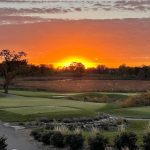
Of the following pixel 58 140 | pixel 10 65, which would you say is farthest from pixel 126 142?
pixel 10 65

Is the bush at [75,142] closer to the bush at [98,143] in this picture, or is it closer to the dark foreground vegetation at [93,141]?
the dark foreground vegetation at [93,141]

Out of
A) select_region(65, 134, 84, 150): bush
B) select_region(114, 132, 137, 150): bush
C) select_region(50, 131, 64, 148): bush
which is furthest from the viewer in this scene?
select_region(50, 131, 64, 148): bush

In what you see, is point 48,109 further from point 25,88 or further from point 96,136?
point 25,88

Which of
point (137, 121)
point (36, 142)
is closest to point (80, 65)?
point (137, 121)

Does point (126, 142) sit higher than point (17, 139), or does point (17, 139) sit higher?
point (126, 142)

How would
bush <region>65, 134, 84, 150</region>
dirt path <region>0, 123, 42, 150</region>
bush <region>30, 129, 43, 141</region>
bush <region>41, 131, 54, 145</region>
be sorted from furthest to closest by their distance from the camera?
bush <region>30, 129, 43, 141</region>
bush <region>41, 131, 54, 145</region>
dirt path <region>0, 123, 42, 150</region>
bush <region>65, 134, 84, 150</region>

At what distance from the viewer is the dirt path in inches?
1042

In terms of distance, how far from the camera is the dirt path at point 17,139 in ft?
86.8

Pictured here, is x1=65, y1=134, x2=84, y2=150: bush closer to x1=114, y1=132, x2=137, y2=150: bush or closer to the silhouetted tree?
x1=114, y1=132, x2=137, y2=150: bush

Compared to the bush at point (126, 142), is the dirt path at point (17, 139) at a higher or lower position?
lower

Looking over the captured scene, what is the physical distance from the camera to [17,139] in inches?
1176

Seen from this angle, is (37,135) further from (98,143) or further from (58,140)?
(98,143)

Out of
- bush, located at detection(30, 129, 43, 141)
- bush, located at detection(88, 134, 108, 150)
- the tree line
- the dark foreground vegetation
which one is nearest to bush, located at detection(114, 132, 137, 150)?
the dark foreground vegetation

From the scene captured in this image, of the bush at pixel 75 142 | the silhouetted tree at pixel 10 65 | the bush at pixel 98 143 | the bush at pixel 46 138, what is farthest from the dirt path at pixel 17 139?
the silhouetted tree at pixel 10 65
